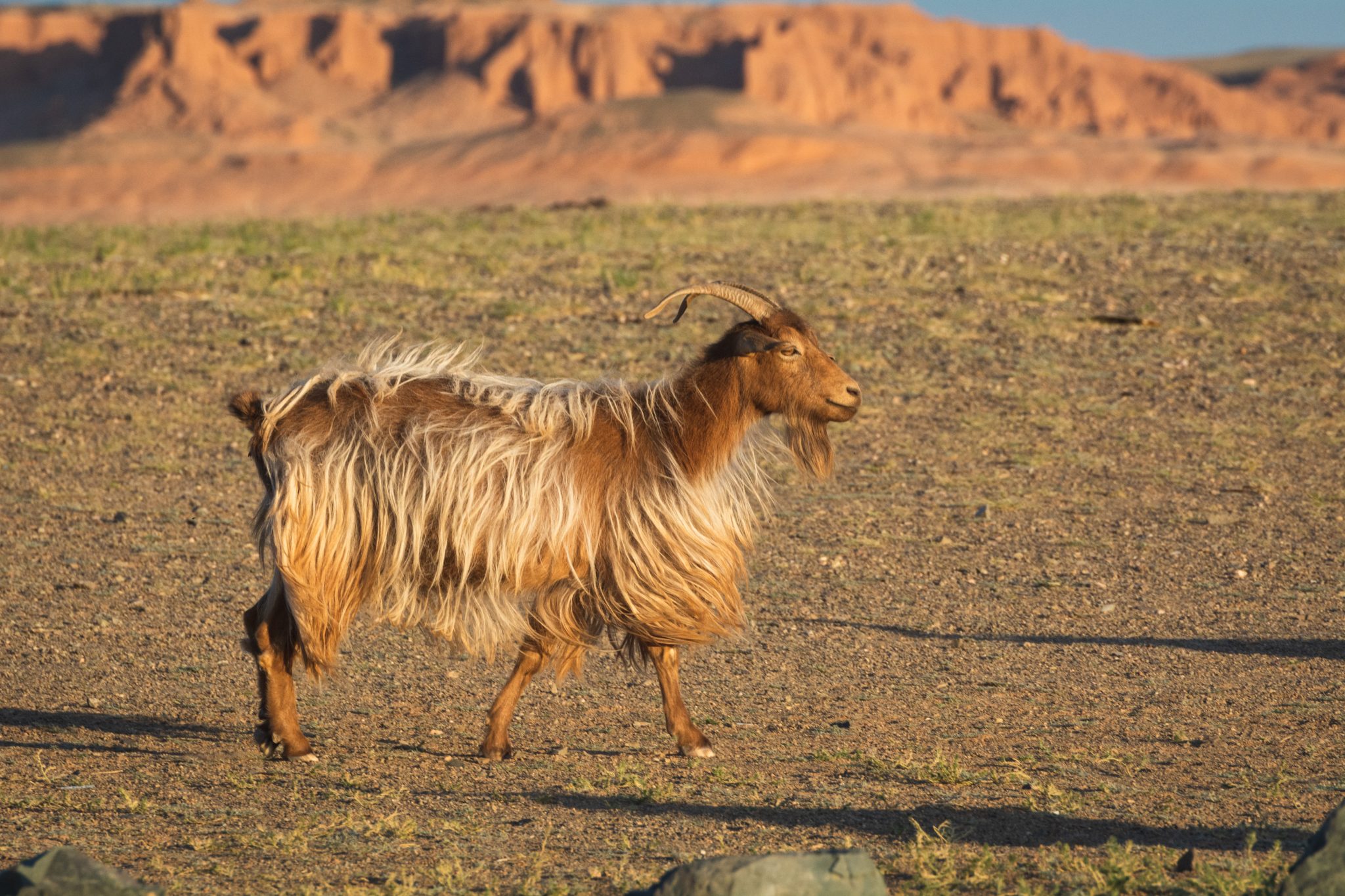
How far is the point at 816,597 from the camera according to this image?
8914mm

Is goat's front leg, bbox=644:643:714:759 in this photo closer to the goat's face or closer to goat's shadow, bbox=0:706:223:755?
the goat's face

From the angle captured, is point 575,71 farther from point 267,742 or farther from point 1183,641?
point 267,742

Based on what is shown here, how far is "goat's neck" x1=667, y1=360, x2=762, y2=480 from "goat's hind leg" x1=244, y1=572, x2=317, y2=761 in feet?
5.75

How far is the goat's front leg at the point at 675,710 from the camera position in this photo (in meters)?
6.40

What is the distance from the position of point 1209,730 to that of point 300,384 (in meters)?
4.09

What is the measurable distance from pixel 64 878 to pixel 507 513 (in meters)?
2.51

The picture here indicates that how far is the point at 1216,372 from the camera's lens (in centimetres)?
1380

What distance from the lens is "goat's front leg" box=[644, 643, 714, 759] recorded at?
6.40 m

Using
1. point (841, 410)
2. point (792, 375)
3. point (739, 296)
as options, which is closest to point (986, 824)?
point (841, 410)

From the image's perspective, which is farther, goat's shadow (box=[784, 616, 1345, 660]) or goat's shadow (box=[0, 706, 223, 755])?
goat's shadow (box=[784, 616, 1345, 660])

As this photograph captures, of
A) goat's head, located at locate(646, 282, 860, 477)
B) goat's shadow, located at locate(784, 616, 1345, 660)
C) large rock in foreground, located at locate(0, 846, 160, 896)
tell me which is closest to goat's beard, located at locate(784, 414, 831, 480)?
goat's head, located at locate(646, 282, 860, 477)

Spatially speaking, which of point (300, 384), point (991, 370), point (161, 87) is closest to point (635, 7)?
point (161, 87)

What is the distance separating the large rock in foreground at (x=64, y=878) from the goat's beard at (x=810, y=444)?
3.51m

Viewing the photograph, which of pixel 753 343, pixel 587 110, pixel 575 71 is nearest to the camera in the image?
pixel 753 343
